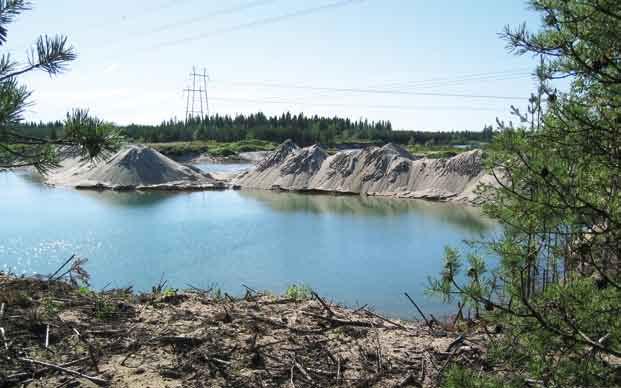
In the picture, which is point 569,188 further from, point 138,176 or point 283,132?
point 283,132

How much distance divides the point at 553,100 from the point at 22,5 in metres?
2.72

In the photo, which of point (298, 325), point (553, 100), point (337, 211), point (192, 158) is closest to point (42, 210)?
point (337, 211)

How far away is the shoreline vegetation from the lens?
9.45 feet

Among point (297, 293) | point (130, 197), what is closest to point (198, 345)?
point (297, 293)

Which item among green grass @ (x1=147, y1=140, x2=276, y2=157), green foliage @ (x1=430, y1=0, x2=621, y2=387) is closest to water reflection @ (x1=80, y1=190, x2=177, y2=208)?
green grass @ (x1=147, y1=140, x2=276, y2=157)

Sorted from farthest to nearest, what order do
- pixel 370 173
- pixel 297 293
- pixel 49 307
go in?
pixel 370 173 < pixel 297 293 < pixel 49 307

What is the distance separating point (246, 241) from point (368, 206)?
1167 cm

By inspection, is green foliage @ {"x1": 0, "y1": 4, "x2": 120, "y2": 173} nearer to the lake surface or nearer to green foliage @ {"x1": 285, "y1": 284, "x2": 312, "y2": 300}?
green foliage @ {"x1": 285, "y1": 284, "x2": 312, "y2": 300}

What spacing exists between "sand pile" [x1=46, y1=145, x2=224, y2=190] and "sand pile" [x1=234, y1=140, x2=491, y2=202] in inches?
138

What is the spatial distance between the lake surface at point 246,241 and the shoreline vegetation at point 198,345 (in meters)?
3.04

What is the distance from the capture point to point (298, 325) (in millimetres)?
3723

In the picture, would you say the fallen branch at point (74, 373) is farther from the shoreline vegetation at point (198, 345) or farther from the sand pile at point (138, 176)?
the sand pile at point (138, 176)

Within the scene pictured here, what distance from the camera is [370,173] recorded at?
3416cm

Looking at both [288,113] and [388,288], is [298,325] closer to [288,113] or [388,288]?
[388,288]
